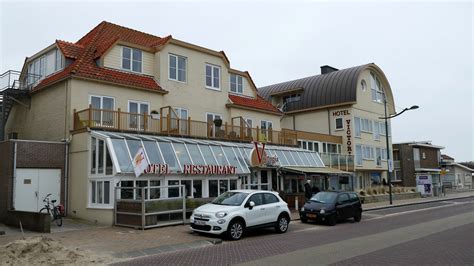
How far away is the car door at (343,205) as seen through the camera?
20250 millimetres

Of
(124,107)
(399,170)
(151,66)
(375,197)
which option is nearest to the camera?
(124,107)

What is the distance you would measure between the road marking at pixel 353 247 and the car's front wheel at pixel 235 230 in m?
3.02

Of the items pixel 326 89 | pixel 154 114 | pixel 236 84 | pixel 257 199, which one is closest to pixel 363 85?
pixel 326 89

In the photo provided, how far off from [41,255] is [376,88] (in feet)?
140

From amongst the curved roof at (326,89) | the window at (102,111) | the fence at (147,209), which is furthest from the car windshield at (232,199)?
the curved roof at (326,89)

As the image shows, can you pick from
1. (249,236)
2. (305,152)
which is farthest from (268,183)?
(249,236)

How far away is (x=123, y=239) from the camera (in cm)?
1461

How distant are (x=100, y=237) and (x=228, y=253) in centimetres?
530

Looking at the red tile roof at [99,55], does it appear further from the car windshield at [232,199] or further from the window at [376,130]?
the window at [376,130]

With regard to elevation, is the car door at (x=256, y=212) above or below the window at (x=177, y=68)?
below

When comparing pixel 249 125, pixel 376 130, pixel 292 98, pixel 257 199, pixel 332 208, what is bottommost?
pixel 332 208

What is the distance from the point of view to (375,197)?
3491 cm

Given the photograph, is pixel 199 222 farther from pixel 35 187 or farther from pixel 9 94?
pixel 9 94

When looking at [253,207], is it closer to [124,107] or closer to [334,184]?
[124,107]
